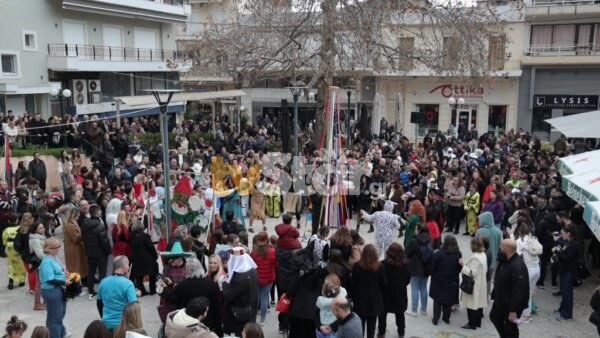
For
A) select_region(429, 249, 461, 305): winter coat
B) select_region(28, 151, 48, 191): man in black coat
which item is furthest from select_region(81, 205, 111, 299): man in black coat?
select_region(28, 151, 48, 191): man in black coat

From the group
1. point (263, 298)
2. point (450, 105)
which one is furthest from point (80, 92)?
point (263, 298)

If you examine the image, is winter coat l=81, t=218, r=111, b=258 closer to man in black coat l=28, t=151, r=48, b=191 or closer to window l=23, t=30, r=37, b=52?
man in black coat l=28, t=151, r=48, b=191

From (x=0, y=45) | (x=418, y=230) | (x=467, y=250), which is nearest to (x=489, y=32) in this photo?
(x=467, y=250)

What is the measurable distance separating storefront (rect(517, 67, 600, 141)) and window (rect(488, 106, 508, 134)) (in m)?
1.00

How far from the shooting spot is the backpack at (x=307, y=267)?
273 inches

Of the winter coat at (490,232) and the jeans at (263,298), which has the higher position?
the winter coat at (490,232)

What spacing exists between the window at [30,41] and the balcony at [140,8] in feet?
6.34

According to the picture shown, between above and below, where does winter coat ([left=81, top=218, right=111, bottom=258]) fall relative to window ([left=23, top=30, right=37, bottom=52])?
below

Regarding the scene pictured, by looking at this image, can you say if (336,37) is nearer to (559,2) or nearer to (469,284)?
(469,284)

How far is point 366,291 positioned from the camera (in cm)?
714

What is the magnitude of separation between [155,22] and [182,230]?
80.1 ft

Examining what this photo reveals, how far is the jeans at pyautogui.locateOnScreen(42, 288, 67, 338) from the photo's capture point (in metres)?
7.39

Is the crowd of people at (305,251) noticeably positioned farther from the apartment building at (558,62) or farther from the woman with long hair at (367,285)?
the apartment building at (558,62)

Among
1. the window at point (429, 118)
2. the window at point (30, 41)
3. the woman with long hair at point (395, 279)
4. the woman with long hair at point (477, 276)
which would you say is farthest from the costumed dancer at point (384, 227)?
the window at point (429, 118)
